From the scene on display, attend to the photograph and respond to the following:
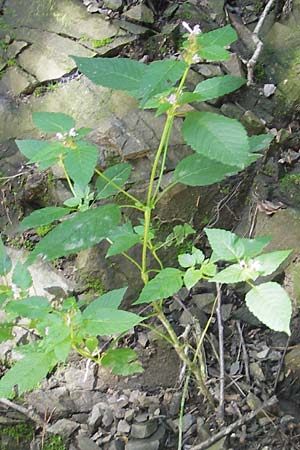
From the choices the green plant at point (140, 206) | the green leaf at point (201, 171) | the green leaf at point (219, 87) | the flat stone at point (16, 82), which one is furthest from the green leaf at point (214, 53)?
the flat stone at point (16, 82)

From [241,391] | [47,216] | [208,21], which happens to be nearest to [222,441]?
[241,391]

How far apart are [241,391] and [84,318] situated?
0.78 m

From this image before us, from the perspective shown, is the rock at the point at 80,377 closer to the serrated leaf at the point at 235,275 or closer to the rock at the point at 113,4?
the serrated leaf at the point at 235,275

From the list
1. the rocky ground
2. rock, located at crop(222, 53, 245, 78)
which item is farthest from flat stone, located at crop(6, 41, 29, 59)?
rock, located at crop(222, 53, 245, 78)

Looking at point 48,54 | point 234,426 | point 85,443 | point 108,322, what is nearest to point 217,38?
point 108,322

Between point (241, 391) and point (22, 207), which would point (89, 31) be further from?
point (241, 391)

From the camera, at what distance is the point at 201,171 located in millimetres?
1546

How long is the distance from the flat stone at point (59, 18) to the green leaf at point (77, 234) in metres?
1.48

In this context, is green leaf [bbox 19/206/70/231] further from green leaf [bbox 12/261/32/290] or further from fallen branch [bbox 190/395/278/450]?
fallen branch [bbox 190/395/278/450]

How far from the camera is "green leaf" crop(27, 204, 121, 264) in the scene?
141 cm

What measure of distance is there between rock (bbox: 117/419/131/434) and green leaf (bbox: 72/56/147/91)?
3.95ft

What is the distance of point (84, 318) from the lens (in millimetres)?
1505

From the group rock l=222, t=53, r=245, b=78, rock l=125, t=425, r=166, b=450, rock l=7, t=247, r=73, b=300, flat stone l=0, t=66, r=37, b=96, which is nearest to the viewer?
rock l=125, t=425, r=166, b=450

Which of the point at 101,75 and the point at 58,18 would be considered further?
the point at 58,18
